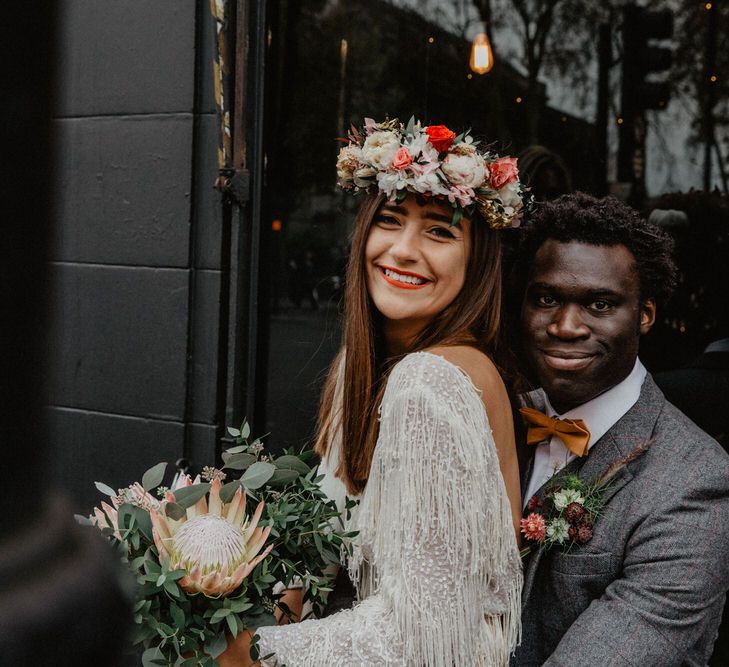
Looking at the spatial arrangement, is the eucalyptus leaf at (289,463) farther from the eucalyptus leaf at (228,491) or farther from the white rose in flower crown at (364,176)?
the white rose in flower crown at (364,176)

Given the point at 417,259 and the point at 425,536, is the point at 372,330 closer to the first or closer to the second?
the point at 417,259

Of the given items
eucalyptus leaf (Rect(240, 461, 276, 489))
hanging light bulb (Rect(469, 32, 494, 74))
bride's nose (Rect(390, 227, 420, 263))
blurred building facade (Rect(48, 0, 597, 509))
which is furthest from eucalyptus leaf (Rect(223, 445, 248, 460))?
hanging light bulb (Rect(469, 32, 494, 74))

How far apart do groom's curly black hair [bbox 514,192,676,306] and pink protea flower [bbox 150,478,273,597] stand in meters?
1.19

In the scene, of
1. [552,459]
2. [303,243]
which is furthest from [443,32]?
[552,459]

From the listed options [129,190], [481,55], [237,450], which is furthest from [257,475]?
[481,55]

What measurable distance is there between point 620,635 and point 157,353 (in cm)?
326

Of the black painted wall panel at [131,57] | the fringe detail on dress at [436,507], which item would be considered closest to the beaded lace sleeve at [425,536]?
the fringe detail on dress at [436,507]

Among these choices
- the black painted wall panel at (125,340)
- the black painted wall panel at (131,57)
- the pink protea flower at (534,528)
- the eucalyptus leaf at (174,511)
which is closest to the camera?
the eucalyptus leaf at (174,511)

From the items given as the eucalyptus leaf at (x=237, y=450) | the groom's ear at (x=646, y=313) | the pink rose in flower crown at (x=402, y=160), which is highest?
the pink rose in flower crown at (x=402, y=160)

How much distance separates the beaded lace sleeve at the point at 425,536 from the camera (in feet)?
6.31

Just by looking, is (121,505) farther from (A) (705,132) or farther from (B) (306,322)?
(A) (705,132)

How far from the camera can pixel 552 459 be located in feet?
8.02

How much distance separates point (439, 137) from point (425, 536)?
1094 mm

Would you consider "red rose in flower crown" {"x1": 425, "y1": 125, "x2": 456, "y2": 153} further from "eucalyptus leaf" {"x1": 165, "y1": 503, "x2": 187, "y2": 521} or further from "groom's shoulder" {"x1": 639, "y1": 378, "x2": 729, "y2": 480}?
"eucalyptus leaf" {"x1": 165, "y1": 503, "x2": 187, "y2": 521}
